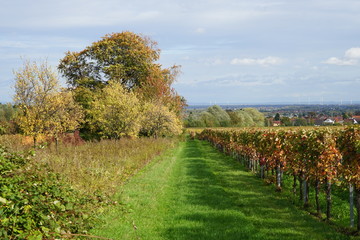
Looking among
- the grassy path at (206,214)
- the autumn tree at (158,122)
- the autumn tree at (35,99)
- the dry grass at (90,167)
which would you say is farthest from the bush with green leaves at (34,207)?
the autumn tree at (158,122)

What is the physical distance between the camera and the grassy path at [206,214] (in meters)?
8.48

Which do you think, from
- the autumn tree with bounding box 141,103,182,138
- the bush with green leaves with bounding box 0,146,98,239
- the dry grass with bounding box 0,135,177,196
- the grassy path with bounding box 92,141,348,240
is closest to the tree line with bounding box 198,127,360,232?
the grassy path with bounding box 92,141,348,240

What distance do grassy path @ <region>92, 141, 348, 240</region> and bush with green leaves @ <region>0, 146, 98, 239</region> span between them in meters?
1.06

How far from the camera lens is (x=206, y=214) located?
33.6 feet

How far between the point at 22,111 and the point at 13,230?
836 inches

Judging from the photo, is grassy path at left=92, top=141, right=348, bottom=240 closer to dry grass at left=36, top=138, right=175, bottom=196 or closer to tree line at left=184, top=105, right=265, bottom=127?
dry grass at left=36, top=138, right=175, bottom=196

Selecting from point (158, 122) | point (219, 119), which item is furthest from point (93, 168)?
point (219, 119)

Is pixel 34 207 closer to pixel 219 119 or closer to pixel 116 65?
pixel 116 65

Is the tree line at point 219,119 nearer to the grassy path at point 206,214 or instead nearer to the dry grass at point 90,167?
the dry grass at point 90,167

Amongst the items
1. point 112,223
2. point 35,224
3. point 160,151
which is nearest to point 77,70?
point 160,151

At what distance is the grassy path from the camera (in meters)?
8.48

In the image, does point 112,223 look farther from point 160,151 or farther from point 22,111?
point 160,151

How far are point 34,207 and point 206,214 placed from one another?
6071mm

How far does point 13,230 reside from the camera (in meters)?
4.52
